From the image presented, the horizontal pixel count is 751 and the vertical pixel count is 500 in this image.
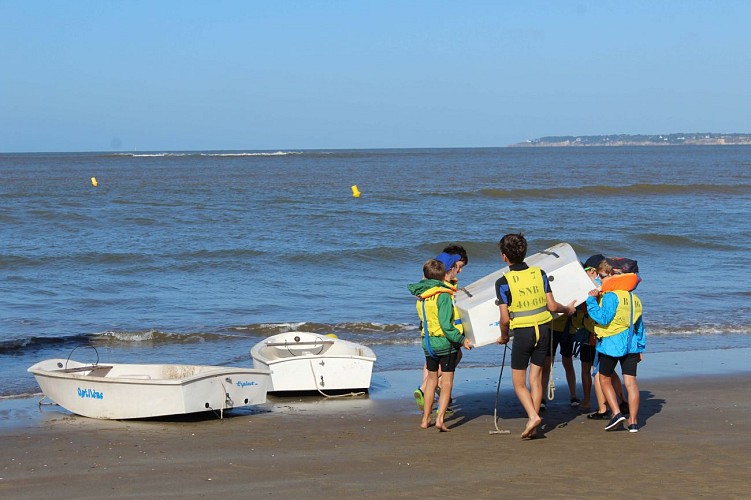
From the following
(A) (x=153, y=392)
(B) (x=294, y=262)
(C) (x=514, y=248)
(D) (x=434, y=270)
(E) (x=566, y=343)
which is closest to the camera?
(C) (x=514, y=248)

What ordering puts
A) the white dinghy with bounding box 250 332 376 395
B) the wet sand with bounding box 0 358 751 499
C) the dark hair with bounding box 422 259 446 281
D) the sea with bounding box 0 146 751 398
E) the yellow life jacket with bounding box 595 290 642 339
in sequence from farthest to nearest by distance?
the sea with bounding box 0 146 751 398
the white dinghy with bounding box 250 332 376 395
the dark hair with bounding box 422 259 446 281
the yellow life jacket with bounding box 595 290 642 339
the wet sand with bounding box 0 358 751 499

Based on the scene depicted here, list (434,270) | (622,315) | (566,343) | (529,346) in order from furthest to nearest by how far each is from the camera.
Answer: (566,343) < (434,270) < (622,315) < (529,346)

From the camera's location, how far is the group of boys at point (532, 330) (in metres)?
6.98

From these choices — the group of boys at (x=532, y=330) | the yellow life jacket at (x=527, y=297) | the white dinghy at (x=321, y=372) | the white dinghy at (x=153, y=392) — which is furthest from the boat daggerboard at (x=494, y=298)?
the white dinghy at (x=153, y=392)

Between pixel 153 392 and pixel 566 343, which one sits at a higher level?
pixel 566 343

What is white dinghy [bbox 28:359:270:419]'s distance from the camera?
8062mm

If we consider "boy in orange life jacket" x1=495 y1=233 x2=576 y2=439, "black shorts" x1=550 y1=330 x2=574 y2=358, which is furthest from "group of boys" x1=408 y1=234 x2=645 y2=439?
"black shorts" x1=550 y1=330 x2=574 y2=358

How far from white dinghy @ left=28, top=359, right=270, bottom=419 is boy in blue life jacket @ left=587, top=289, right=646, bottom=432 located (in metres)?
2.98

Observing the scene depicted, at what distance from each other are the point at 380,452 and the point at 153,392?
7.29 ft

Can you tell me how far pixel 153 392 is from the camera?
806cm

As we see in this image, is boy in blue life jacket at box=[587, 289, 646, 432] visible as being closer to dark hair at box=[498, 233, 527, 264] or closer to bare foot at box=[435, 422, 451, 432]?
dark hair at box=[498, 233, 527, 264]

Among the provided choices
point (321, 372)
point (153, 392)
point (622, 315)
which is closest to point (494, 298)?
point (622, 315)

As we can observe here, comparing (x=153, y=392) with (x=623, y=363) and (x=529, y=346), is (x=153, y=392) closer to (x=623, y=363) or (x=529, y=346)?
(x=529, y=346)

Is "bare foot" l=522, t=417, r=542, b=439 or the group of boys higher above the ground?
the group of boys
